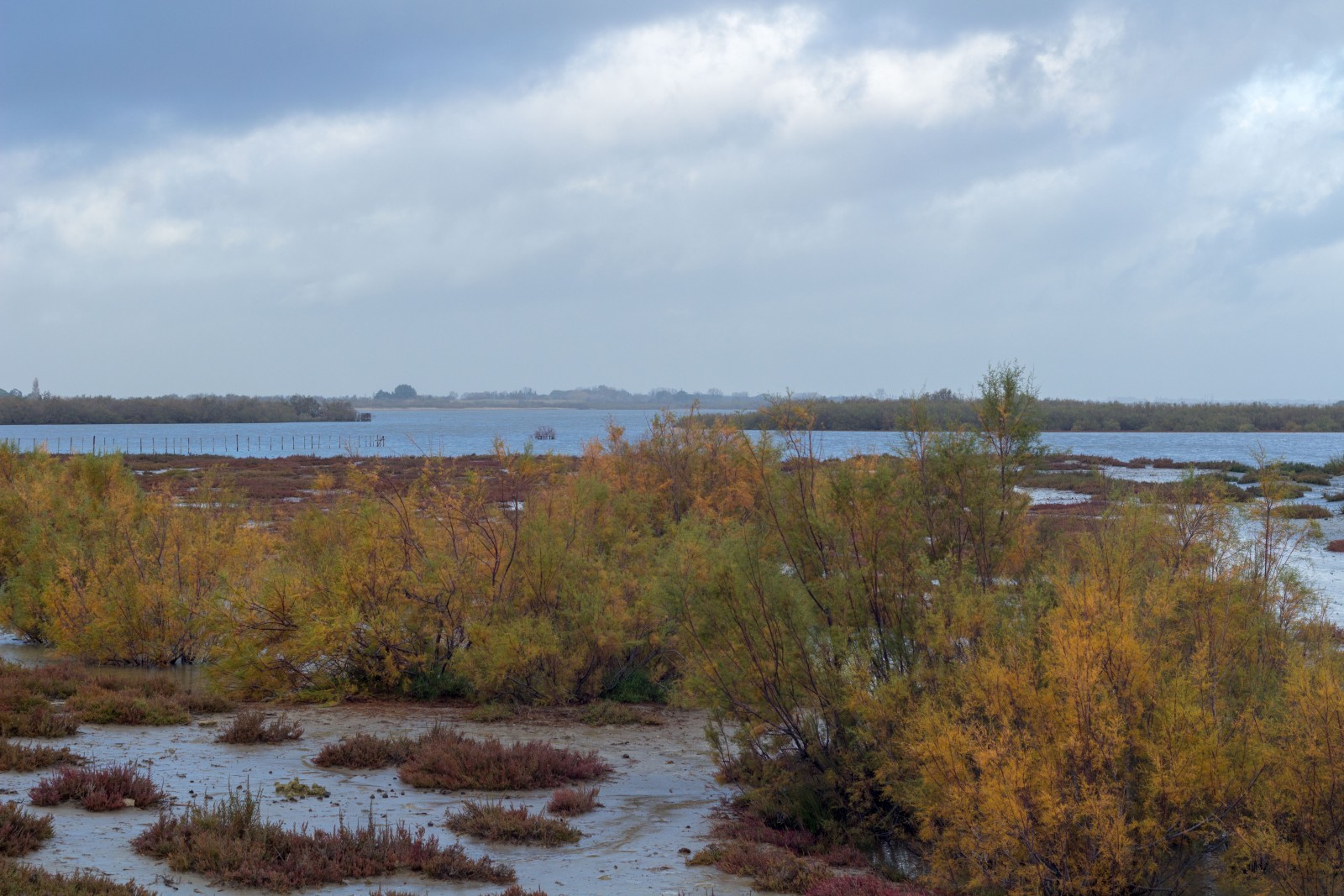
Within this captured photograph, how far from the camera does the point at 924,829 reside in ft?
20.8

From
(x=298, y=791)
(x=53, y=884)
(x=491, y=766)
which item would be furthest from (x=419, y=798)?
(x=53, y=884)

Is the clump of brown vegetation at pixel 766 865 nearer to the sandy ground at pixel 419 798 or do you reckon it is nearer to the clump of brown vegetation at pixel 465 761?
the sandy ground at pixel 419 798

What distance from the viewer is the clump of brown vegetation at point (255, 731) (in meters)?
9.41

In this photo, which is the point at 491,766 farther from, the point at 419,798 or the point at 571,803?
the point at 571,803

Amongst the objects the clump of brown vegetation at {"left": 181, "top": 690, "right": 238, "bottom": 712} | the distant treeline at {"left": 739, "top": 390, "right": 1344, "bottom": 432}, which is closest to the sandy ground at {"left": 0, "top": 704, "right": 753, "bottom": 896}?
the clump of brown vegetation at {"left": 181, "top": 690, "right": 238, "bottom": 712}

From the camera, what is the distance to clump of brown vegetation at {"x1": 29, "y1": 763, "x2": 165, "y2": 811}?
22.8 feet

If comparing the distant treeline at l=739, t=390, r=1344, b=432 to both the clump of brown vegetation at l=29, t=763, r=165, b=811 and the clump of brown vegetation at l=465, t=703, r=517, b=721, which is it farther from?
the clump of brown vegetation at l=29, t=763, r=165, b=811

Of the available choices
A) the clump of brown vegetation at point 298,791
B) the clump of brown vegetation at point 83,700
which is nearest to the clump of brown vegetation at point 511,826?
the clump of brown vegetation at point 298,791

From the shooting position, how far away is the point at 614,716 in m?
11.0

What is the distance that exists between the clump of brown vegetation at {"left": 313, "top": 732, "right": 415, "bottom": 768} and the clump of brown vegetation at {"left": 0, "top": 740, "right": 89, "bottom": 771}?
188 centimetres

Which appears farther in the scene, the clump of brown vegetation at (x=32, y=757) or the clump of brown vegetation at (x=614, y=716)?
the clump of brown vegetation at (x=614, y=716)

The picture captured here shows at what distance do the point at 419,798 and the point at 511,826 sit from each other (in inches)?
52.8

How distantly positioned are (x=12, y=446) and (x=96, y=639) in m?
10.1

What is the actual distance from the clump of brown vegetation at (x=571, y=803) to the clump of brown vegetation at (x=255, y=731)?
3.26 meters
